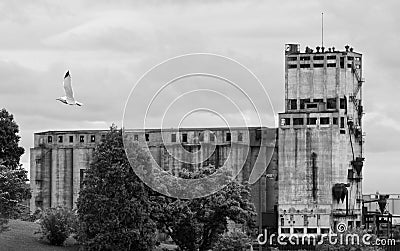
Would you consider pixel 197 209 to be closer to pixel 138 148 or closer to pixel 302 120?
pixel 138 148

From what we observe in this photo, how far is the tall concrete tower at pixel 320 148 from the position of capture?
488ft

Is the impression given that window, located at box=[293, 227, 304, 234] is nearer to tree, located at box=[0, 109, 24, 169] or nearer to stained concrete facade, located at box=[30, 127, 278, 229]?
stained concrete facade, located at box=[30, 127, 278, 229]

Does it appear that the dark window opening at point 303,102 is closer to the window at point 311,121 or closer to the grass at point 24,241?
the window at point 311,121

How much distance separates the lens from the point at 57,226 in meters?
95.9

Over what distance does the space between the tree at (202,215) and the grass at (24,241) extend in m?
9.20

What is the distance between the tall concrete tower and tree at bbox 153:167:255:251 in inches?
1843

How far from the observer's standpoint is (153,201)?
95375 millimetres

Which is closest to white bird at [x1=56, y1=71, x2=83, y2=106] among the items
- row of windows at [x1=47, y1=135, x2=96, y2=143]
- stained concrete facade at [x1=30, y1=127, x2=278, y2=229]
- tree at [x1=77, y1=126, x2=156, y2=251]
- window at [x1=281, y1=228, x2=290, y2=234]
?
tree at [x1=77, y1=126, x2=156, y2=251]

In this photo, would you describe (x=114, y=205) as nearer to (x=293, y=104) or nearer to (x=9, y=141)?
(x=9, y=141)

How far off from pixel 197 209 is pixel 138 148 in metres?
12.9

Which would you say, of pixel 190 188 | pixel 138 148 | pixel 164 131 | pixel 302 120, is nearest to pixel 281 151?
pixel 302 120

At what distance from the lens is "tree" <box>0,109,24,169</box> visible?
4200 inches

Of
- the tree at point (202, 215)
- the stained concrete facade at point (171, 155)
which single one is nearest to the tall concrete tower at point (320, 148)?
the stained concrete facade at point (171, 155)

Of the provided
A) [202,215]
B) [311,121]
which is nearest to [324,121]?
[311,121]
